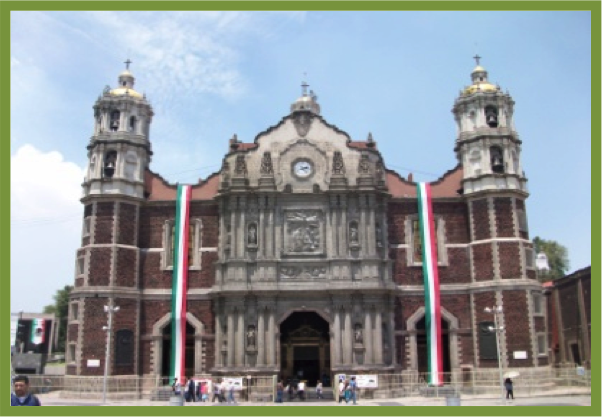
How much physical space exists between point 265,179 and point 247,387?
12609mm

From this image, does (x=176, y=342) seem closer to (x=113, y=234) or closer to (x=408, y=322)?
(x=113, y=234)

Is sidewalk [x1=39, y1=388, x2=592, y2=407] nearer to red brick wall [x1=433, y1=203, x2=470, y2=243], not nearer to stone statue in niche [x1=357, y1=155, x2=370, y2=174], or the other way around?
red brick wall [x1=433, y1=203, x2=470, y2=243]

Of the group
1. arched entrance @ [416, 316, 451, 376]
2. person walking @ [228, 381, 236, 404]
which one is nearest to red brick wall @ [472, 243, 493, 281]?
arched entrance @ [416, 316, 451, 376]

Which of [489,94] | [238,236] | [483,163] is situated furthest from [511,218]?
[238,236]

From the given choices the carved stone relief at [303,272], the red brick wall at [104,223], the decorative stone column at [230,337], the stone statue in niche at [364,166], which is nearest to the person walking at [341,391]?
the decorative stone column at [230,337]

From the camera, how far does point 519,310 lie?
120 ft

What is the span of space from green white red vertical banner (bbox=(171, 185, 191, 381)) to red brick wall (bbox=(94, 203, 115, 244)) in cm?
394

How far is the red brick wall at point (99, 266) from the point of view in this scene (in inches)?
1468

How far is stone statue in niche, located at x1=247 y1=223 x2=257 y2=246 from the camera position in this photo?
3822 cm

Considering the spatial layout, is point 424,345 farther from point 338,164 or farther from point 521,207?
point 338,164

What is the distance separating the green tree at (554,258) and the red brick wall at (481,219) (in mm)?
35858

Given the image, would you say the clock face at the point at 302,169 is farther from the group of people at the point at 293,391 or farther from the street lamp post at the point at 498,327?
the street lamp post at the point at 498,327

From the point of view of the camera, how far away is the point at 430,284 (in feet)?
125

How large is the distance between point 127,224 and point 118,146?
5316 millimetres
